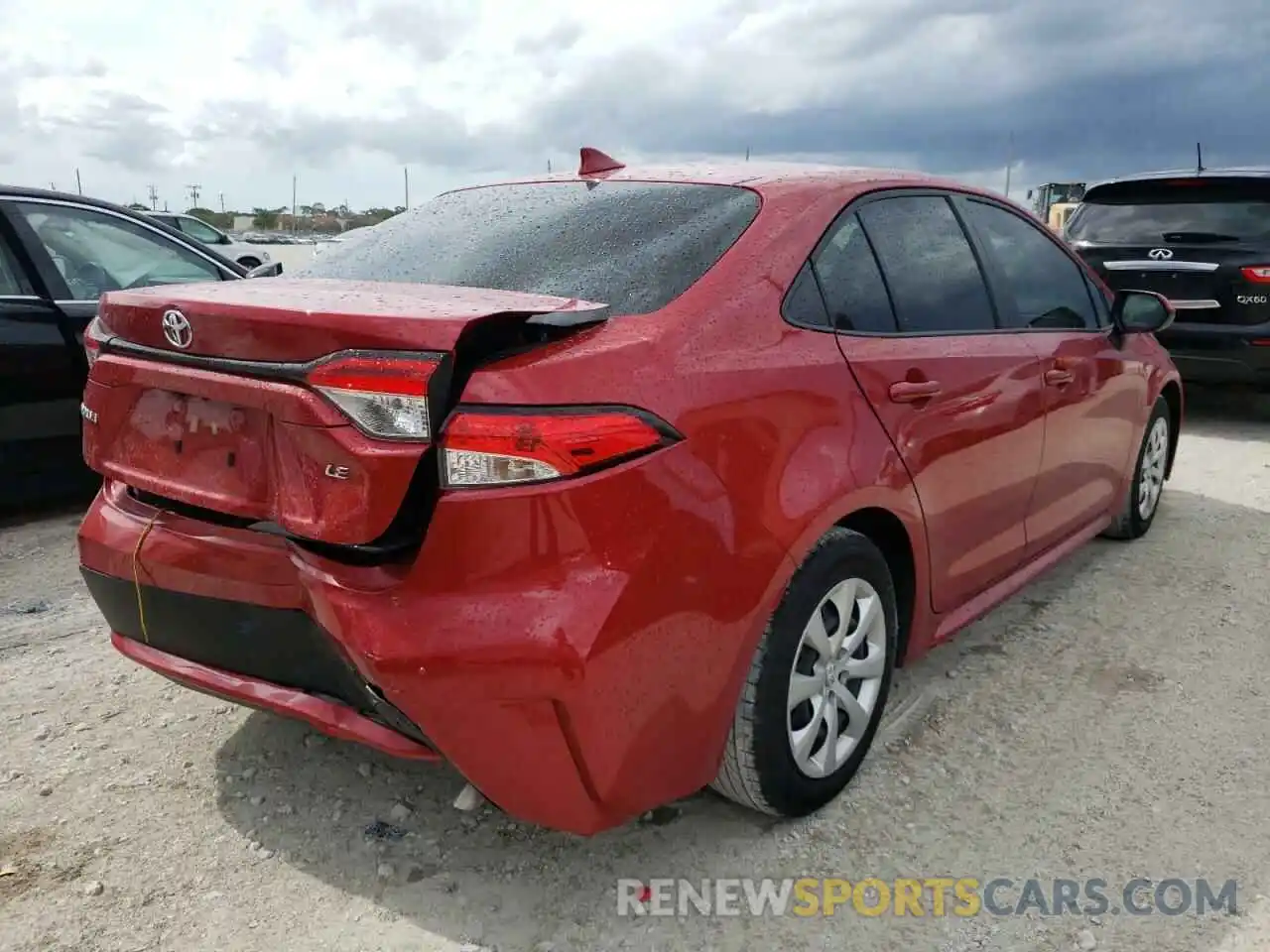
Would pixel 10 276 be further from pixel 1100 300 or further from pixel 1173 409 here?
pixel 1173 409

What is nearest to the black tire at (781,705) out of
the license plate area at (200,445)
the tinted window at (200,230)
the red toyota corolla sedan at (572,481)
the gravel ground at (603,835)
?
the red toyota corolla sedan at (572,481)

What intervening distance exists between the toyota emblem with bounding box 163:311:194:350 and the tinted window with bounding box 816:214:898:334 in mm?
1410

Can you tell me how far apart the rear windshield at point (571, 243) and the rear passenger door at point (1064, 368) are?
1143 mm

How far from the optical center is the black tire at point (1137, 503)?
446 centimetres

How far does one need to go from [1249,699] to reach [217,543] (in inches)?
116

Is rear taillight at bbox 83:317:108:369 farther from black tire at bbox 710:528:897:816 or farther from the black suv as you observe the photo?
the black suv

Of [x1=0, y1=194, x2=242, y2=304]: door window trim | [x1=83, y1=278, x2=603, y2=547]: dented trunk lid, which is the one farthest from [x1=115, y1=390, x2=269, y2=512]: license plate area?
[x1=0, y1=194, x2=242, y2=304]: door window trim

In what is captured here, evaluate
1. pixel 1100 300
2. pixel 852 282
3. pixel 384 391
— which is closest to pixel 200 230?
pixel 1100 300

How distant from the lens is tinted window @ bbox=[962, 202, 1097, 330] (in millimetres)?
3355

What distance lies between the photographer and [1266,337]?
655cm

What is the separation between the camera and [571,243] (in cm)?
249

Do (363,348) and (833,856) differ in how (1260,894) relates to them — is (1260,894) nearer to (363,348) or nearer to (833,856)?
(833,856)

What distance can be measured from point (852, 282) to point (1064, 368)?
51.4 inches

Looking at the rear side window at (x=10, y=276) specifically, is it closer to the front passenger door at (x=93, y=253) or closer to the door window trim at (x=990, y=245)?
the front passenger door at (x=93, y=253)
